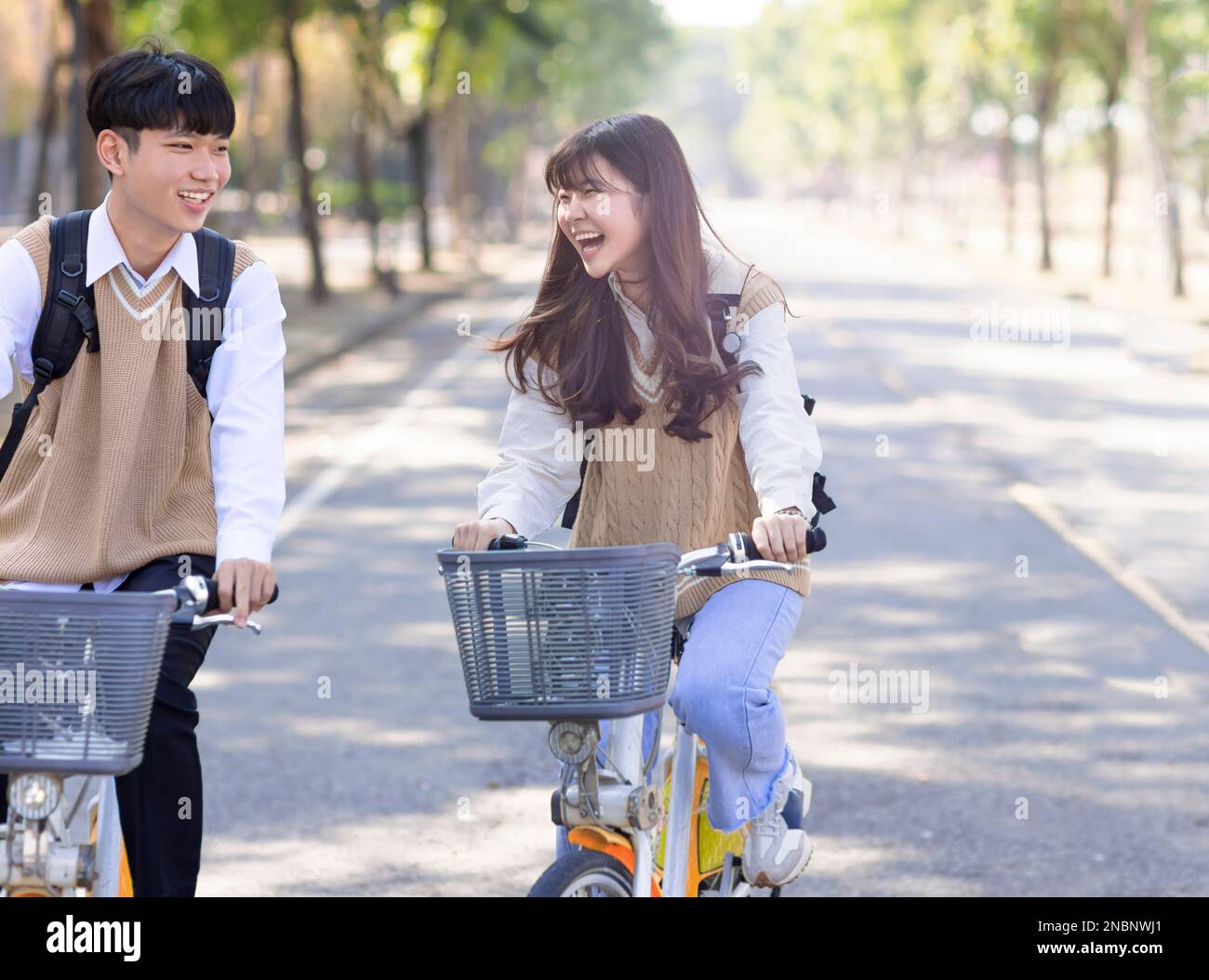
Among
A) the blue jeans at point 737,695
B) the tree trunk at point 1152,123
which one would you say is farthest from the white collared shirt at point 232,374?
the tree trunk at point 1152,123

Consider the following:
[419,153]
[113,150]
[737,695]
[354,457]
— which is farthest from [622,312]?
[419,153]

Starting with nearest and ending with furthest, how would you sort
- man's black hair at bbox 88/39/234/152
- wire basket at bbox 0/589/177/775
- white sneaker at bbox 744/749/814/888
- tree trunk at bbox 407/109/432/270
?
wire basket at bbox 0/589/177/775, man's black hair at bbox 88/39/234/152, white sneaker at bbox 744/749/814/888, tree trunk at bbox 407/109/432/270

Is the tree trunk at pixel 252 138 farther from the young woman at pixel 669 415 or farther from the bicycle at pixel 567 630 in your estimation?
the bicycle at pixel 567 630

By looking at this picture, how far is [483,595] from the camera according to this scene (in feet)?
9.36

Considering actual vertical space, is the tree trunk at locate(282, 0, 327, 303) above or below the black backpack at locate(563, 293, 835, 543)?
above

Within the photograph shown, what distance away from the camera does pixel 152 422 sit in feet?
10.4

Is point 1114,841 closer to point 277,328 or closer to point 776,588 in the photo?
point 776,588

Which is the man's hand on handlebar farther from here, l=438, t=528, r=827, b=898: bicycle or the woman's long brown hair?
the woman's long brown hair

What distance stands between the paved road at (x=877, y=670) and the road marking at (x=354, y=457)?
0.05 metres

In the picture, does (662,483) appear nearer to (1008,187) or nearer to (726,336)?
(726,336)

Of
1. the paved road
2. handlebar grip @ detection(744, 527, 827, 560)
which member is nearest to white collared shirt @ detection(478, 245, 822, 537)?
handlebar grip @ detection(744, 527, 827, 560)

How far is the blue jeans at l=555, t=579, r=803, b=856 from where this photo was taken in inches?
132

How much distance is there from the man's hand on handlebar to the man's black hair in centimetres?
74
